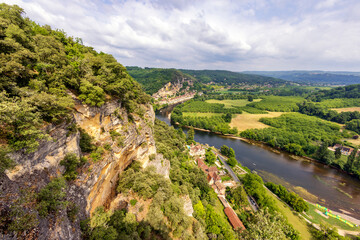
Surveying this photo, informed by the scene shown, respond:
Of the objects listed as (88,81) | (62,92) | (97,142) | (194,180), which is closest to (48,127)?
(62,92)

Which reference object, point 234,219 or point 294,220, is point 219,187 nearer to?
point 234,219

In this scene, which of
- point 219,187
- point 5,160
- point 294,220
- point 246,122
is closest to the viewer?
point 5,160

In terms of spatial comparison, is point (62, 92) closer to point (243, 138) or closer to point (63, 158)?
point (63, 158)

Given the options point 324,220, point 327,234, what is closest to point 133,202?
point 327,234

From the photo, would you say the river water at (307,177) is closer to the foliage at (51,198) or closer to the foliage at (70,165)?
the foliage at (70,165)

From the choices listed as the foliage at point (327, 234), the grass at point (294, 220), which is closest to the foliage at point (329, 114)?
the grass at point (294, 220)

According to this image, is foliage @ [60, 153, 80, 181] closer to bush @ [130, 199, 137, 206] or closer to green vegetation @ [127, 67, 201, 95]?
bush @ [130, 199, 137, 206]

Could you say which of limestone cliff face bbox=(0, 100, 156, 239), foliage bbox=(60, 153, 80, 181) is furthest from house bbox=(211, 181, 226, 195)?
foliage bbox=(60, 153, 80, 181)
